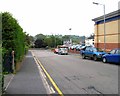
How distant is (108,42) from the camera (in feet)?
164

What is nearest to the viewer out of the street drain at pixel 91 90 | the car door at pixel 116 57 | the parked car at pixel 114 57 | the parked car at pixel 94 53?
the street drain at pixel 91 90

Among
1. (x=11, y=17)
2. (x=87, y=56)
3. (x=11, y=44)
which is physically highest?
(x=11, y=17)

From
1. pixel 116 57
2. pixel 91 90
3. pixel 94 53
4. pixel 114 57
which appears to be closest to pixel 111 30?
pixel 94 53

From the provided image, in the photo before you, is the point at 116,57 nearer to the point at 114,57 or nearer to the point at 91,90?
the point at 114,57

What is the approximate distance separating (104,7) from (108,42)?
41.4ft

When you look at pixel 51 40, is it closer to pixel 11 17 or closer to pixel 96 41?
pixel 96 41

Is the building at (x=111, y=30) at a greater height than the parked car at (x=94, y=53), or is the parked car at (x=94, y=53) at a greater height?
the building at (x=111, y=30)

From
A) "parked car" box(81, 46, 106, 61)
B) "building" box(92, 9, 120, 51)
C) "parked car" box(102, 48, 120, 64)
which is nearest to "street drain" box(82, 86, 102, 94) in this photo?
"parked car" box(102, 48, 120, 64)

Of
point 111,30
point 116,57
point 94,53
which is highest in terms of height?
point 111,30

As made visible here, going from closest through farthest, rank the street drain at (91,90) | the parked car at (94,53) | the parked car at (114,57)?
the street drain at (91,90) → the parked car at (114,57) → the parked car at (94,53)

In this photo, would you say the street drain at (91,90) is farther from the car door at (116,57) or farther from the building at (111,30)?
the building at (111,30)

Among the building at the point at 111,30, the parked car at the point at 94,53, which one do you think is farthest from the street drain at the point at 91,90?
the building at the point at 111,30

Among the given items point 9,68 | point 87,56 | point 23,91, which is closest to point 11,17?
point 9,68

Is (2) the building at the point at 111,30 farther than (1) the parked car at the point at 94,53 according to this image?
Yes
